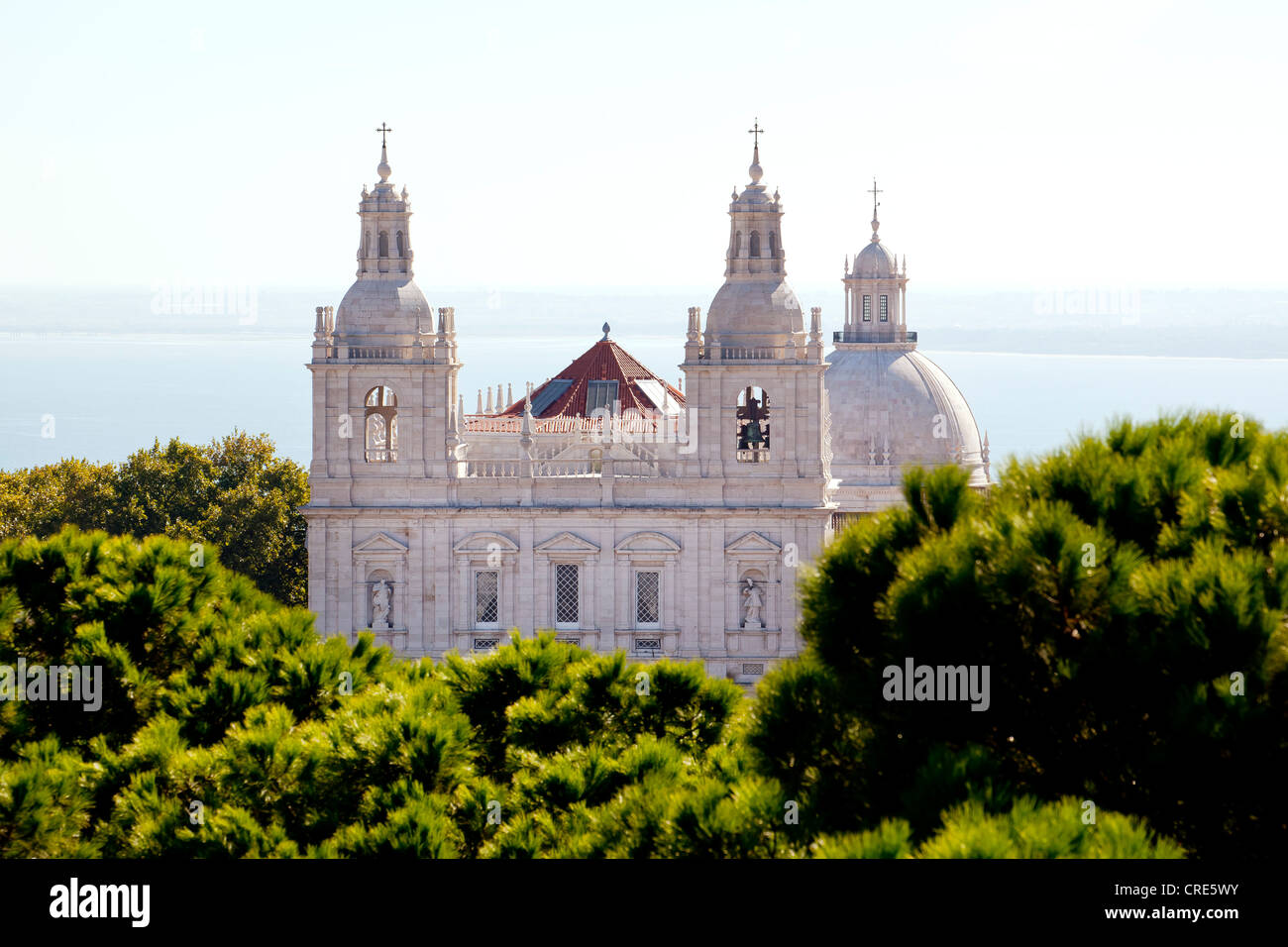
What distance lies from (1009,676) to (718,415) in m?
46.9

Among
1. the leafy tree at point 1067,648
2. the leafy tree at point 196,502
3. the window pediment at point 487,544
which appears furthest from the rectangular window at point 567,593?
the leafy tree at point 1067,648

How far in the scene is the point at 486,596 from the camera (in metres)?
71.2

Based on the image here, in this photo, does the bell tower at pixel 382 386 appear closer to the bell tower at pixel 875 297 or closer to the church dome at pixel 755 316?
the church dome at pixel 755 316

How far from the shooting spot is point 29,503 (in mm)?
91438

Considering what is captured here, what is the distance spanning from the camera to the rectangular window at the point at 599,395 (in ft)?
272

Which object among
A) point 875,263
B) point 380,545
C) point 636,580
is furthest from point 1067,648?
point 875,263

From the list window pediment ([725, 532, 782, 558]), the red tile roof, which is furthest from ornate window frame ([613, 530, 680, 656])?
the red tile roof

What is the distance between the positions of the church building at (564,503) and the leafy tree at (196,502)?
783 inches

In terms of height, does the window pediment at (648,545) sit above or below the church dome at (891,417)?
below

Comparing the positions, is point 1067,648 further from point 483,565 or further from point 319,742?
point 483,565

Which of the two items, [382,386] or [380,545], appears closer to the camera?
[380,545]

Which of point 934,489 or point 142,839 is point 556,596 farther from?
point 934,489

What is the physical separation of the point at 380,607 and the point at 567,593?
6023mm
